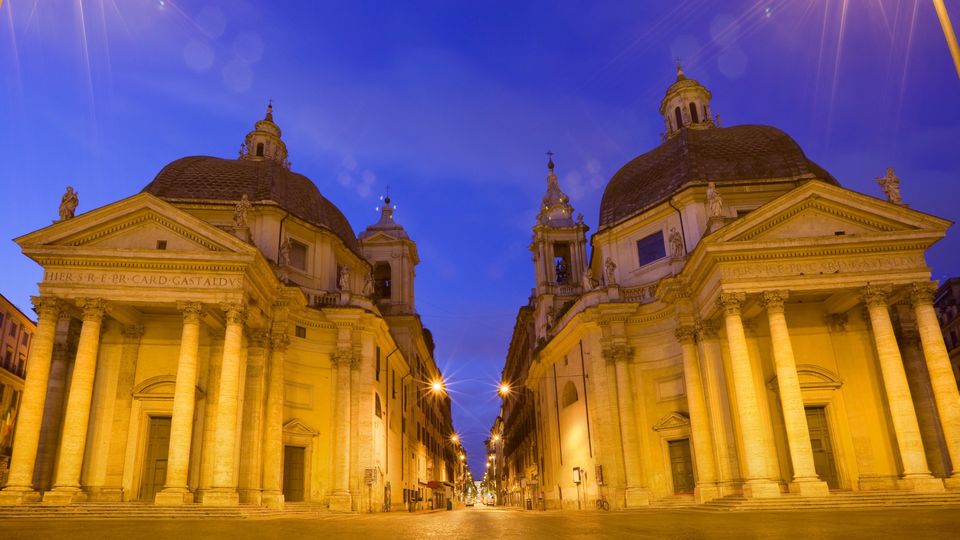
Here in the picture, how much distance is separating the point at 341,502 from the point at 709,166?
25.7m

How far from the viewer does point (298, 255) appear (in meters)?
34.7

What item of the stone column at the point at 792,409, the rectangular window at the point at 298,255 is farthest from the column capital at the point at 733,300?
the rectangular window at the point at 298,255

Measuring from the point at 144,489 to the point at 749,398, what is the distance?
25.2 meters

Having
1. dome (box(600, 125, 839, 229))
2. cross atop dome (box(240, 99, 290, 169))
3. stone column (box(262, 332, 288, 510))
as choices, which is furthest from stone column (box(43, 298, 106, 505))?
dome (box(600, 125, 839, 229))

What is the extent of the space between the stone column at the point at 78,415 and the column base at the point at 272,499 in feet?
22.4

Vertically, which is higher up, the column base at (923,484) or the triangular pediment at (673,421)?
the triangular pediment at (673,421)

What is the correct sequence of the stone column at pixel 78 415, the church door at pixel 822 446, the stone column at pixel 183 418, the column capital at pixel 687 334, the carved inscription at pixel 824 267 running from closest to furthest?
the stone column at pixel 183 418, the stone column at pixel 78 415, the carved inscription at pixel 824 267, the church door at pixel 822 446, the column capital at pixel 687 334

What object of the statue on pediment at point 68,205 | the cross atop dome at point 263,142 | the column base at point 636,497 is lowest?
the column base at point 636,497

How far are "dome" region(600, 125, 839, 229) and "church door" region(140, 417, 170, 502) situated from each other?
25.5 metres

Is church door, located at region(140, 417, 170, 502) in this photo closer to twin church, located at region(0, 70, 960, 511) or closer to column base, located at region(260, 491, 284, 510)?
twin church, located at region(0, 70, 960, 511)

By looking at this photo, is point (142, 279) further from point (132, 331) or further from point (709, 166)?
point (709, 166)

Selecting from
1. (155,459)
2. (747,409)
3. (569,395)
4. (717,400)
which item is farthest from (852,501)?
(155,459)

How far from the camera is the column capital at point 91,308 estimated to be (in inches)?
939

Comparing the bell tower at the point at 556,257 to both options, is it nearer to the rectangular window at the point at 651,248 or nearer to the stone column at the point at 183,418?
the rectangular window at the point at 651,248
